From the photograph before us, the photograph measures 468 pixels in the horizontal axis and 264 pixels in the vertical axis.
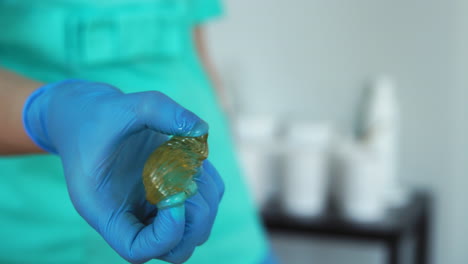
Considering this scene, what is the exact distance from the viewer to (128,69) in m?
0.61

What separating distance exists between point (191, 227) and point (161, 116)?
0.07 metres

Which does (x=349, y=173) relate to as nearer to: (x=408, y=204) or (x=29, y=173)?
(x=408, y=204)

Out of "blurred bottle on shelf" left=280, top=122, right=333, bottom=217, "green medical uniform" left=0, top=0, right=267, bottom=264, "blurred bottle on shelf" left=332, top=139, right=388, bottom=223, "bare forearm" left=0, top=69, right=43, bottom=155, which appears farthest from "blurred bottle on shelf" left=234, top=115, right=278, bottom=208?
"bare forearm" left=0, top=69, right=43, bottom=155

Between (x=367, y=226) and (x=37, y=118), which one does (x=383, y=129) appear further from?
(x=37, y=118)

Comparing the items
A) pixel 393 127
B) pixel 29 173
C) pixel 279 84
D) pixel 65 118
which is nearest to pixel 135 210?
pixel 65 118

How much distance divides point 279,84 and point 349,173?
0.34 meters

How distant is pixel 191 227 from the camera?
339mm

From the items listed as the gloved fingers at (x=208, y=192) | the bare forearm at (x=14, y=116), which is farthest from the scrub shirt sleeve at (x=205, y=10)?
the gloved fingers at (x=208, y=192)

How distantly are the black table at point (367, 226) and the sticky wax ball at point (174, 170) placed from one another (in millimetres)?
989

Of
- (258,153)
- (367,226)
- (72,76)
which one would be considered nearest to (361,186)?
(367,226)

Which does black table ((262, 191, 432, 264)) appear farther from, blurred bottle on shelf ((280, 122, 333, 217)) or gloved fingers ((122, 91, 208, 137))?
gloved fingers ((122, 91, 208, 137))

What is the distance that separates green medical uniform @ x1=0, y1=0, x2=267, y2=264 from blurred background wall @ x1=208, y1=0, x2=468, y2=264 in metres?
0.86

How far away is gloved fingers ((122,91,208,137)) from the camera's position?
31cm

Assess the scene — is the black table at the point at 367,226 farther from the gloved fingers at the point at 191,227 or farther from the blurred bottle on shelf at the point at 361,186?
the gloved fingers at the point at 191,227
